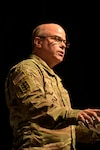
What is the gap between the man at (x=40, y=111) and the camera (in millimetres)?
2100

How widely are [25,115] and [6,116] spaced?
161 centimetres

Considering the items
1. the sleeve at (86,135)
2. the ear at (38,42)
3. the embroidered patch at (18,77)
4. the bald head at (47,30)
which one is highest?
the bald head at (47,30)

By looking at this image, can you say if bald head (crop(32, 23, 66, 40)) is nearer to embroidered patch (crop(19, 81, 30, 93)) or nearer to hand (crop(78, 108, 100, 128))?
embroidered patch (crop(19, 81, 30, 93))

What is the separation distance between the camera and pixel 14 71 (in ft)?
7.40

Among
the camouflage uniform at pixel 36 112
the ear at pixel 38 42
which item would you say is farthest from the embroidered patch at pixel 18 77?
the ear at pixel 38 42

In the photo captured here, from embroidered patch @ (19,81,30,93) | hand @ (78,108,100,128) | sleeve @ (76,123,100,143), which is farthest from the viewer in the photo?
sleeve @ (76,123,100,143)

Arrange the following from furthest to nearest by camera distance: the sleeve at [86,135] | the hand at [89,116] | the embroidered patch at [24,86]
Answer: the sleeve at [86,135]
the embroidered patch at [24,86]
the hand at [89,116]

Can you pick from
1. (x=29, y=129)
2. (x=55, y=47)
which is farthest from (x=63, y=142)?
(x=55, y=47)

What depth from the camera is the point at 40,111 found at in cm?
212

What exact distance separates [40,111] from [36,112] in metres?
0.02

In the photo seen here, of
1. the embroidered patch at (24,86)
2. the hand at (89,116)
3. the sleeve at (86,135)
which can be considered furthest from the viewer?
the sleeve at (86,135)

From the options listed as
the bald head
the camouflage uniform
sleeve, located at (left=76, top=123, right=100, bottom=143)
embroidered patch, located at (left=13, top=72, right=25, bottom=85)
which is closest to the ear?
the bald head

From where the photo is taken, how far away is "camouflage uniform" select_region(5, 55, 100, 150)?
2.11m

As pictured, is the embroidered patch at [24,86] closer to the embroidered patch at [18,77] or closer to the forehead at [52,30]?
the embroidered patch at [18,77]
